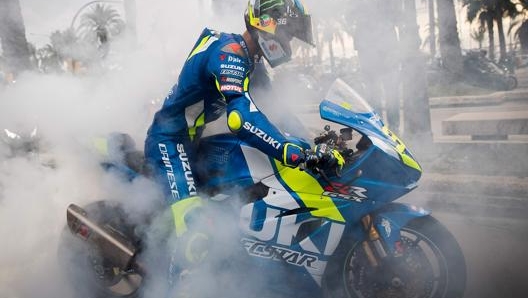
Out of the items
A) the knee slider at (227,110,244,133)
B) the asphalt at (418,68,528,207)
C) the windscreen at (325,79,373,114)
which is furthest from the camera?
the asphalt at (418,68,528,207)

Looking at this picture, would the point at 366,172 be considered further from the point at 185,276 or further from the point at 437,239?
the point at 185,276

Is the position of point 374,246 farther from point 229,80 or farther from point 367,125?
point 229,80

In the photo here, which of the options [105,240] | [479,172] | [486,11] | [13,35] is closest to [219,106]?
[105,240]

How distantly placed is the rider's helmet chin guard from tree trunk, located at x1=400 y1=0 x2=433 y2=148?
9.93 feet

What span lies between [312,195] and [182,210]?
806 millimetres

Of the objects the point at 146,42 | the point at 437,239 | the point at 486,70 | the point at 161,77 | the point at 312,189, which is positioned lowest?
the point at 486,70

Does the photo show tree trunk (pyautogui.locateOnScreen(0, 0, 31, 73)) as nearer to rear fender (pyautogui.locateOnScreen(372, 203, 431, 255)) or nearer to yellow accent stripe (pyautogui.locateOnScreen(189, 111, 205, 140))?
yellow accent stripe (pyautogui.locateOnScreen(189, 111, 205, 140))

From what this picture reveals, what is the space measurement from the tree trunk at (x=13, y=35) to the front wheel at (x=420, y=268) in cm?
426

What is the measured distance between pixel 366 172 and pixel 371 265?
1.82 feet

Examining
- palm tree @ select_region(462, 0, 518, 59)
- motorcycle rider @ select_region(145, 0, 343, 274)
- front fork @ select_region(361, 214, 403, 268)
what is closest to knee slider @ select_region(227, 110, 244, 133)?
motorcycle rider @ select_region(145, 0, 343, 274)

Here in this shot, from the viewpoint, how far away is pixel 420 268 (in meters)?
3.06

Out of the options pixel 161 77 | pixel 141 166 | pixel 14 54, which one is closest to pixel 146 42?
pixel 161 77

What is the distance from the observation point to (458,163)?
6551 mm

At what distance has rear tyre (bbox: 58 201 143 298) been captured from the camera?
385cm
